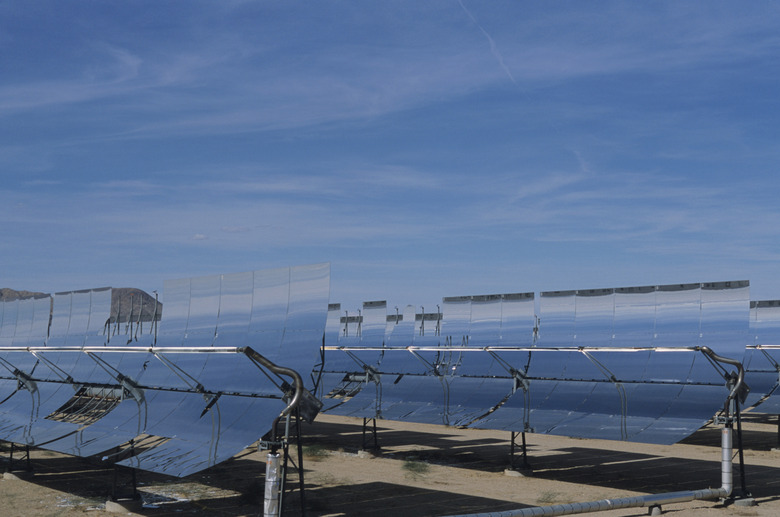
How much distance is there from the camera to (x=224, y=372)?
1700 centimetres

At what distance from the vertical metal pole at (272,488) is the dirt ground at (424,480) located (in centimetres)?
184

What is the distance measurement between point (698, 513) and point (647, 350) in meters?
4.22

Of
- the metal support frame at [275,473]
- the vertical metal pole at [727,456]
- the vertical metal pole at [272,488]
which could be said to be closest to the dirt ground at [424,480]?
the vertical metal pole at [727,456]

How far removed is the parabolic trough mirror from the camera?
16.0 metres

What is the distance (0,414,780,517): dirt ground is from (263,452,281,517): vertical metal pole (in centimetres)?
184

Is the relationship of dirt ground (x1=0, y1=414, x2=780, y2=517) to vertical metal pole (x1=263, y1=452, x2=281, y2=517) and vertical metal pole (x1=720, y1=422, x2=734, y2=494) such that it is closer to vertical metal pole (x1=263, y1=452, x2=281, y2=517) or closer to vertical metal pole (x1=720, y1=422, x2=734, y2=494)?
vertical metal pole (x1=720, y1=422, x2=734, y2=494)

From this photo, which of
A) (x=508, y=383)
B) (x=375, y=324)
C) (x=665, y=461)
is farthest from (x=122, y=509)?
(x=375, y=324)

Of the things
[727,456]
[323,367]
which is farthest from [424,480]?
[727,456]

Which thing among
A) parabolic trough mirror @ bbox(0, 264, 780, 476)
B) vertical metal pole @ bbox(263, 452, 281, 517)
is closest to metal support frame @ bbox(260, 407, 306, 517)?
vertical metal pole @ bbox(263, 452, 281, 517)

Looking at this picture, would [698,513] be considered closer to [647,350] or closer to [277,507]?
[647,350]

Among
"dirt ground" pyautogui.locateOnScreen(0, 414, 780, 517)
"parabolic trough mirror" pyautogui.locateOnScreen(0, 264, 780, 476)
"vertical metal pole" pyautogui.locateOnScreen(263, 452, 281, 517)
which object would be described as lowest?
"dirt ground" pyautogui.locateOnScreen(0, 414, 780, 517)

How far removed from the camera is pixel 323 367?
1848cm

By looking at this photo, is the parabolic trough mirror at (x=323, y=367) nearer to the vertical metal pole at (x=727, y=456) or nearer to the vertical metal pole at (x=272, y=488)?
the vertical metal pole at (x=727, y=456)

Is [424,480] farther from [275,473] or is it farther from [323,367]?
[275,473]
